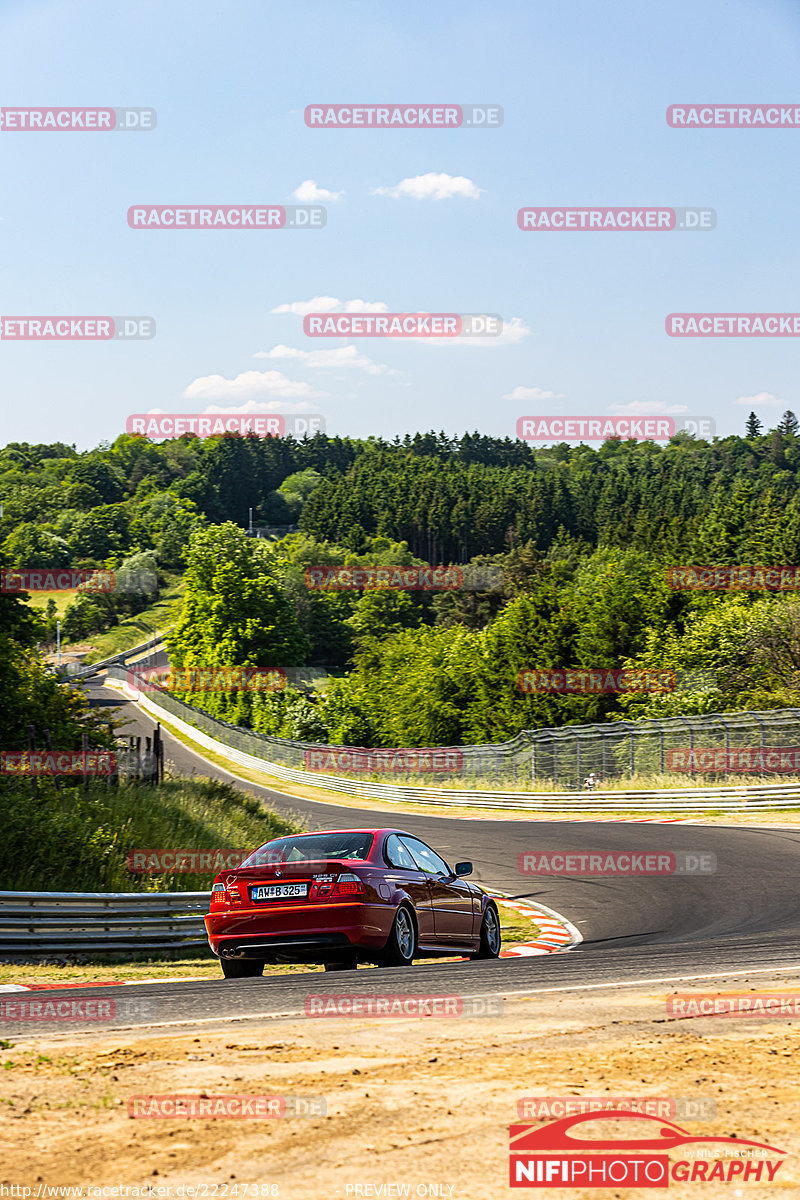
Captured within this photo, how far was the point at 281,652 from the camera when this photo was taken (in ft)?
350

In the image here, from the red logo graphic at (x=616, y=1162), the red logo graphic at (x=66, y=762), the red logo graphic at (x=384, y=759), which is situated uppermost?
the red logo graphic at (x=616, y=1162)

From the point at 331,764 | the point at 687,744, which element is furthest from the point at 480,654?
the point at 687,744

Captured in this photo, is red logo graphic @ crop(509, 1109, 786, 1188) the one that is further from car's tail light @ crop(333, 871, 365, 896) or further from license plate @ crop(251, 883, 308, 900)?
license plate @ crop(251, 883, 308, 900)

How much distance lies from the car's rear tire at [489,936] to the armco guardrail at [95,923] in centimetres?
307

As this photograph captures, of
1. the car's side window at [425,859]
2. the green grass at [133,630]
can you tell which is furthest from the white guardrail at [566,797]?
the green grass at [133,630]

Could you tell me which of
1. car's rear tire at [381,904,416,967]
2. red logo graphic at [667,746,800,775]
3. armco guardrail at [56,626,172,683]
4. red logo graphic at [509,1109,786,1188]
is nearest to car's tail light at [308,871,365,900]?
car's rear tire at [381,904,416,967]

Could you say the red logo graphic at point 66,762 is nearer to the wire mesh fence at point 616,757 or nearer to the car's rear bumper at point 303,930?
the car's rear bumper at point 303,930

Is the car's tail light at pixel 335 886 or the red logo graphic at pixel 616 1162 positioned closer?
the red logo graphic at pixel 616 1162

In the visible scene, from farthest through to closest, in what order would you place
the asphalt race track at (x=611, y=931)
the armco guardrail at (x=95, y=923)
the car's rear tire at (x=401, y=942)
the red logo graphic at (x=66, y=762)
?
the red logo graphic at (x=66, y=762) < the armco guardrail at (x=95, y=923) < the car's rear tire at (x=401, y=942) < the asphalt race track at (x=611, y=931)

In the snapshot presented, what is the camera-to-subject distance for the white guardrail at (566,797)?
28125 millimetres

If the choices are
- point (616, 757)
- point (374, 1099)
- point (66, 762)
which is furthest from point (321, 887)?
point (616, 757)

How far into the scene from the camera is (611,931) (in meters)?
14.1

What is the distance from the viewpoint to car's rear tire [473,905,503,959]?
11914 mm

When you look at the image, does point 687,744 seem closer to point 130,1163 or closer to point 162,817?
point 162,817
